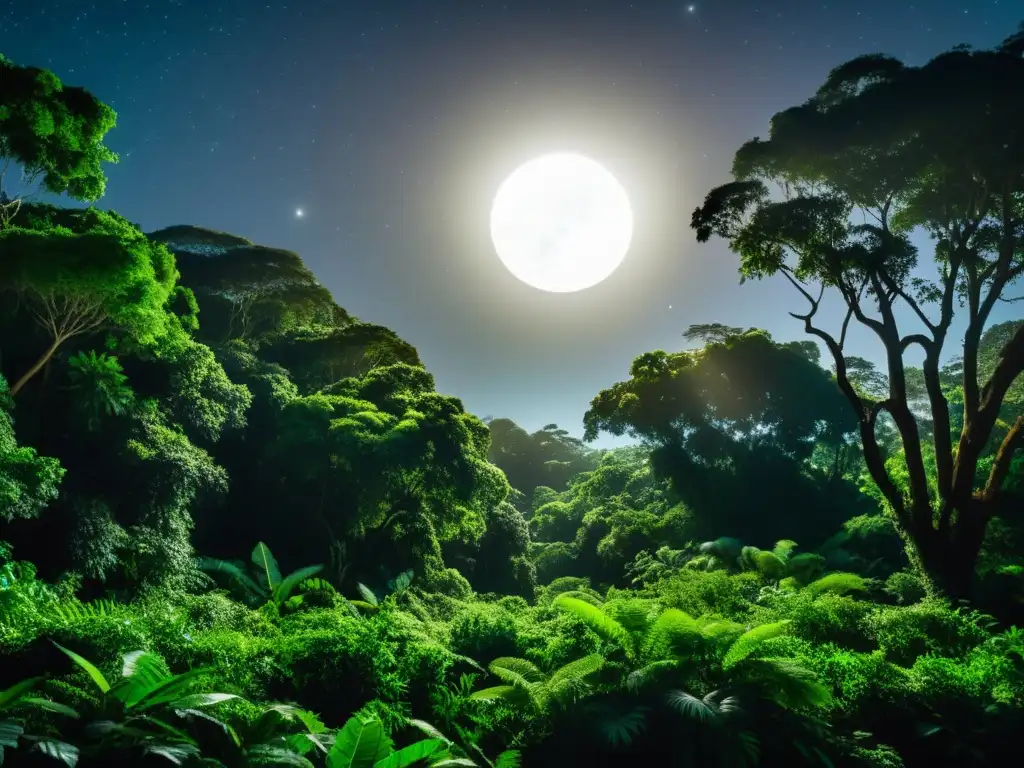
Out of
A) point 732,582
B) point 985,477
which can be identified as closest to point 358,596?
point 732,582

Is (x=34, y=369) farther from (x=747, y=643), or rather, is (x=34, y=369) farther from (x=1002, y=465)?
(x=1002, y=465)

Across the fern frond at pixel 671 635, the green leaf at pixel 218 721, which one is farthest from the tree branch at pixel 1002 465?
the green leaf at pixel 218 721

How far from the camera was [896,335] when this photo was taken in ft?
36.6

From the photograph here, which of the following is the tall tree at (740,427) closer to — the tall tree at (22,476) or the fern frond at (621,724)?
the fern frond at (621,724)

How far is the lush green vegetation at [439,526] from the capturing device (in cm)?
528

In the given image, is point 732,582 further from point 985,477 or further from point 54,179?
point 54,179

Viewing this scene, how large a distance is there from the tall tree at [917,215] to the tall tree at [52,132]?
14.0 meters

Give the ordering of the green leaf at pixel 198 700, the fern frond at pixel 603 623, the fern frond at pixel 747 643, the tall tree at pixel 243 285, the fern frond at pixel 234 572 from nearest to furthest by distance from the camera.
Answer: the green leaf at pixel 198 700, the fern frond at pixel 747 643, the fern frond at pixel 603 623, the fern frond at pixel 234 572, the tall tree at pixel 243 285

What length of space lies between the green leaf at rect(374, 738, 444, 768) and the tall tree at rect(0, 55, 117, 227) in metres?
12.4

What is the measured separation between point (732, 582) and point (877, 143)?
33.8ft


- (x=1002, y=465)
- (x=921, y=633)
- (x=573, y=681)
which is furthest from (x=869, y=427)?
(x=573, y=681)

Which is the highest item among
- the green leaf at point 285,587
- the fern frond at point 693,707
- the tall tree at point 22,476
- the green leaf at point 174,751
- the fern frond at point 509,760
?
the tall tree at point 22,476

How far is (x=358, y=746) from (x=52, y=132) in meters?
12.7

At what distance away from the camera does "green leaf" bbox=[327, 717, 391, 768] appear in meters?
3.89
